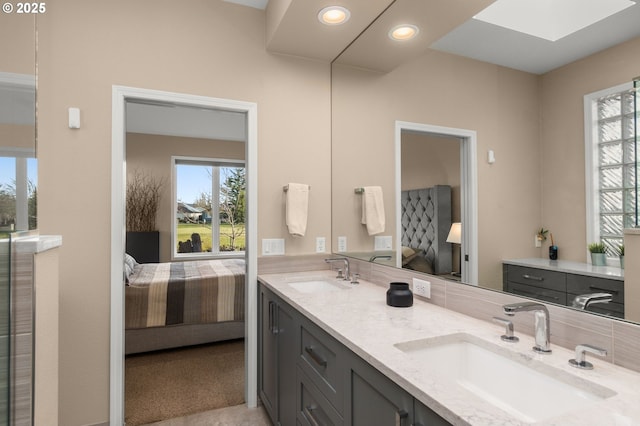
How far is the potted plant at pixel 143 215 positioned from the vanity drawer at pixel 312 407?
4.56 metres

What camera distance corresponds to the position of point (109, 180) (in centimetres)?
215

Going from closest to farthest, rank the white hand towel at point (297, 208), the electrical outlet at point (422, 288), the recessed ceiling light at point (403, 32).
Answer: the electrical outlet at point (422, 288), the recessed ceiling light at point (403, 32), the white hand towel at point (297, 208)

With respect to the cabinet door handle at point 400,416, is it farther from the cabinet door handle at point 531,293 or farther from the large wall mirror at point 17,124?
the large wall mirror at point 17,124

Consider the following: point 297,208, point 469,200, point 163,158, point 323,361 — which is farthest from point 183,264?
point 469,200

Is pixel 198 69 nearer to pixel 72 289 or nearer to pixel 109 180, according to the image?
pixel 109 180

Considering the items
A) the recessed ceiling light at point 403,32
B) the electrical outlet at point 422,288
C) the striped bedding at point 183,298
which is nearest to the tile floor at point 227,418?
the striped bedding at point 183,298

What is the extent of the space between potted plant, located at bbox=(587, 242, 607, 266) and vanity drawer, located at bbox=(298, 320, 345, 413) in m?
0.85

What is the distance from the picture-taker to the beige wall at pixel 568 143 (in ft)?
3.44

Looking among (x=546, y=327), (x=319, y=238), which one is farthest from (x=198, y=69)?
(x=546, y=327)

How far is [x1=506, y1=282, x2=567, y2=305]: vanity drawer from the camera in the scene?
1.14m

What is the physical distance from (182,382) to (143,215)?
11.5ft

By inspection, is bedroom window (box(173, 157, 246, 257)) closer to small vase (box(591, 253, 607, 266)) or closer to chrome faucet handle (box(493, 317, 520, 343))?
chrome faucet handle (box(493, 317, 520, 343))

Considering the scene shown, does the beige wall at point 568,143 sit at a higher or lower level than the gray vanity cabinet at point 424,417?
higher

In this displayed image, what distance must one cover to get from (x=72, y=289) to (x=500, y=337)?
2272mm
